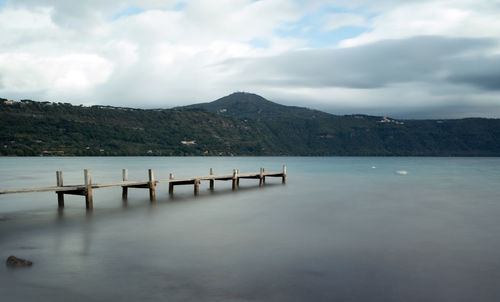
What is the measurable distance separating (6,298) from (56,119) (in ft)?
571

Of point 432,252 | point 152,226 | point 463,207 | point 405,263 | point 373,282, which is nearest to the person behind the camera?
point 373,282

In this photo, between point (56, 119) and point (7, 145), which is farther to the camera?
point (56, 119)

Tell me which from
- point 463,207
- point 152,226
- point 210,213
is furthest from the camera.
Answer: point 463,207

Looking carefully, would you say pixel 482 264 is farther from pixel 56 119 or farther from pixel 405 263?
pixel 56 119

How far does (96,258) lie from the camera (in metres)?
13.3

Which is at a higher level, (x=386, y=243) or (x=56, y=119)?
(x=56, y=119)

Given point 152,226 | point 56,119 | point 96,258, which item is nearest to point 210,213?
point 152,226

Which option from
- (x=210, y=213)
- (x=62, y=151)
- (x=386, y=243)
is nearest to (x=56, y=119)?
→ (x=62, y=151)

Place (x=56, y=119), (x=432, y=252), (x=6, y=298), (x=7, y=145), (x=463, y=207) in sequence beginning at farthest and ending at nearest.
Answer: (x=56, y=119), (x=7, y=145), (x=463, y=207), (x=432, y=252), (x=6, y=298)

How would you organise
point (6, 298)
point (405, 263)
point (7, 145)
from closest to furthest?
1. point (6, 298)
2. point (405, 263)
3. point (7, 145)

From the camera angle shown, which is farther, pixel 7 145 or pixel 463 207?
pixel 7 145

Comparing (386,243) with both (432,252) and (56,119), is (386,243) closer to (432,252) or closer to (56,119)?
(432,252)

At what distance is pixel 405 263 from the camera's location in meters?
13.2

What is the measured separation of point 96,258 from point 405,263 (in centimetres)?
1035
